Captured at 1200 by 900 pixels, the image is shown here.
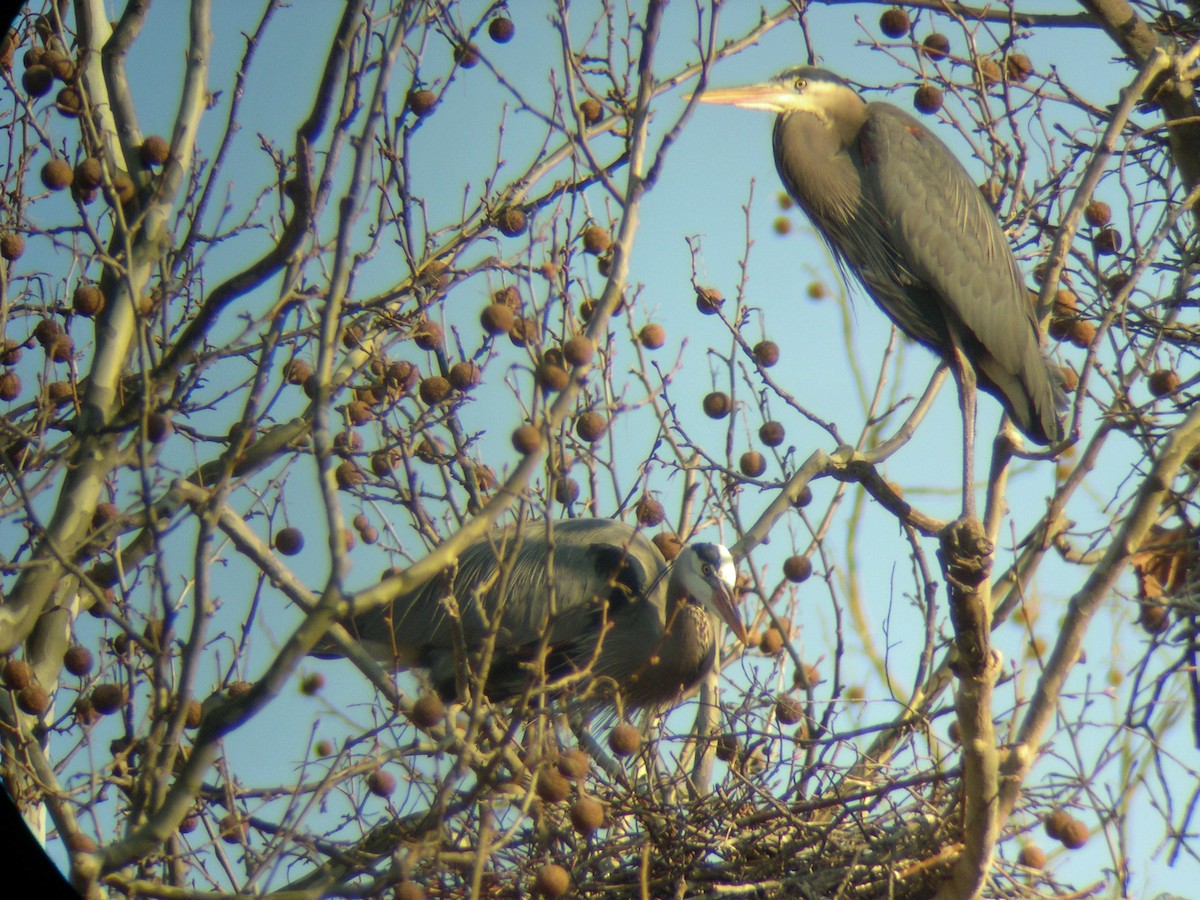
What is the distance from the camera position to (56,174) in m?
3.83

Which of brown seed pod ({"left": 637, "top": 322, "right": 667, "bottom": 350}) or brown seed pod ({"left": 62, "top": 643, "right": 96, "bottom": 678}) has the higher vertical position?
brown seed pod ({"left": 637, "top": 322, "right": 667, "bottom": 350})

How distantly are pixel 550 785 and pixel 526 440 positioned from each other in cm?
77

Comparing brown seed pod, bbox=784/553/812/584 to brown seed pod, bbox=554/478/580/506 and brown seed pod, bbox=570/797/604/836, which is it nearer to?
brown seed pod, bbox=554/478/580/506

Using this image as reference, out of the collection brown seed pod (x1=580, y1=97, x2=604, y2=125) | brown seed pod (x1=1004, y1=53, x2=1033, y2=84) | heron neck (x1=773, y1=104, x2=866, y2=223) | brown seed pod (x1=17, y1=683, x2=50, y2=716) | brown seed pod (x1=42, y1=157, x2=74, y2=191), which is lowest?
brown seed pod (x1=17, y1=683, x2=50, y2=716)

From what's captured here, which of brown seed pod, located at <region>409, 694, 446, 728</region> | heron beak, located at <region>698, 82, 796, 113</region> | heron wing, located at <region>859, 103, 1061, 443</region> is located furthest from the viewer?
heron beak, located at <region>698, 82, 796, 113</region>

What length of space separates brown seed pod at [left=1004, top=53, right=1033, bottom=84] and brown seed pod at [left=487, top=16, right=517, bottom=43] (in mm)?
1659

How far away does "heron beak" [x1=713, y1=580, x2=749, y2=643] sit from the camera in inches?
188

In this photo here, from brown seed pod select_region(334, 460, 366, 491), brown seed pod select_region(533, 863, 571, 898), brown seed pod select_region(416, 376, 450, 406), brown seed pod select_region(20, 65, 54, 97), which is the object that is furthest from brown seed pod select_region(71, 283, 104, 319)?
brown seed pod select_region(533, 863, 571, 898)

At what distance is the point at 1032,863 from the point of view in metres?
3.62

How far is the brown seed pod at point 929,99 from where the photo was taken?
450cm

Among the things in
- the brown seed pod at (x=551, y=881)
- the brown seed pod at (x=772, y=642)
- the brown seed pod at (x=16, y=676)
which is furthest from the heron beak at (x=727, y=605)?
the brown seed pod at (x=16, y=676)

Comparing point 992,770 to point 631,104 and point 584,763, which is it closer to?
point 584,763

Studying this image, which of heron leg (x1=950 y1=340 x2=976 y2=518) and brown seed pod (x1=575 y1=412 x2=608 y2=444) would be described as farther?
heron leg (x1=950 y1=340 x2=976 y2=518)

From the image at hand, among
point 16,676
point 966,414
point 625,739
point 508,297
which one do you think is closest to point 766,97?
point 966,414
